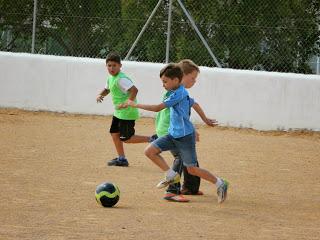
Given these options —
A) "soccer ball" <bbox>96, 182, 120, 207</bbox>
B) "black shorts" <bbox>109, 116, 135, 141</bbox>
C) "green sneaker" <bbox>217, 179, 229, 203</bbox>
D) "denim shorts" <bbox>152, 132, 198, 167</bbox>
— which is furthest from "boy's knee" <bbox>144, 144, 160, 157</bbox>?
"black shorts" <bbox>109, 116, 135, 141</bbox>

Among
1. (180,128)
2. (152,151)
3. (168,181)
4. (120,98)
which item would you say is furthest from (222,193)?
(120,98)

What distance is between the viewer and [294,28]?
47.4ft

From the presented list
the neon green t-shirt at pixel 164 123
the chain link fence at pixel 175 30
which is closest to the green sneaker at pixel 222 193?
the neon green t-shirt at pixel 164 123

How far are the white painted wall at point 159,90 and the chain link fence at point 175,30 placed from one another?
0.26m

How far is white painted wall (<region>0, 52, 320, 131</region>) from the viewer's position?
1491 cm

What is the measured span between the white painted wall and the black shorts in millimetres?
4442

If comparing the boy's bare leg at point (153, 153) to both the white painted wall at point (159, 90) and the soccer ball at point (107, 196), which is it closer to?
the soccer ball at point (107, 196)

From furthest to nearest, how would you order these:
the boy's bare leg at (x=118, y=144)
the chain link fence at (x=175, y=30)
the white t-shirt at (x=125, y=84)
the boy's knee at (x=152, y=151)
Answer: the chain link fence at (x=175, y=30) → the boy's bare leg at (x=118, y=144) → the white t-shirt at (x=125, y=84) → the boy's knee at (x=152, y=151)

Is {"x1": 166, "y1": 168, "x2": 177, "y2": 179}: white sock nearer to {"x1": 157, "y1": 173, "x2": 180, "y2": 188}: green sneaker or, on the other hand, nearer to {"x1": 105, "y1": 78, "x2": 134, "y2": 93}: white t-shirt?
{"x1": 157, "y1": 173, "x2": 180, "y2": 188}: green sneaker

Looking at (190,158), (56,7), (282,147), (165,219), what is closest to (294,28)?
(282,147)

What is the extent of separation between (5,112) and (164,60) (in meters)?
2.94

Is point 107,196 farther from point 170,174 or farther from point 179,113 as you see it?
point 179,113

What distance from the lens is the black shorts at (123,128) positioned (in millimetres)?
10984

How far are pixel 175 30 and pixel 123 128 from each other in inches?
197
